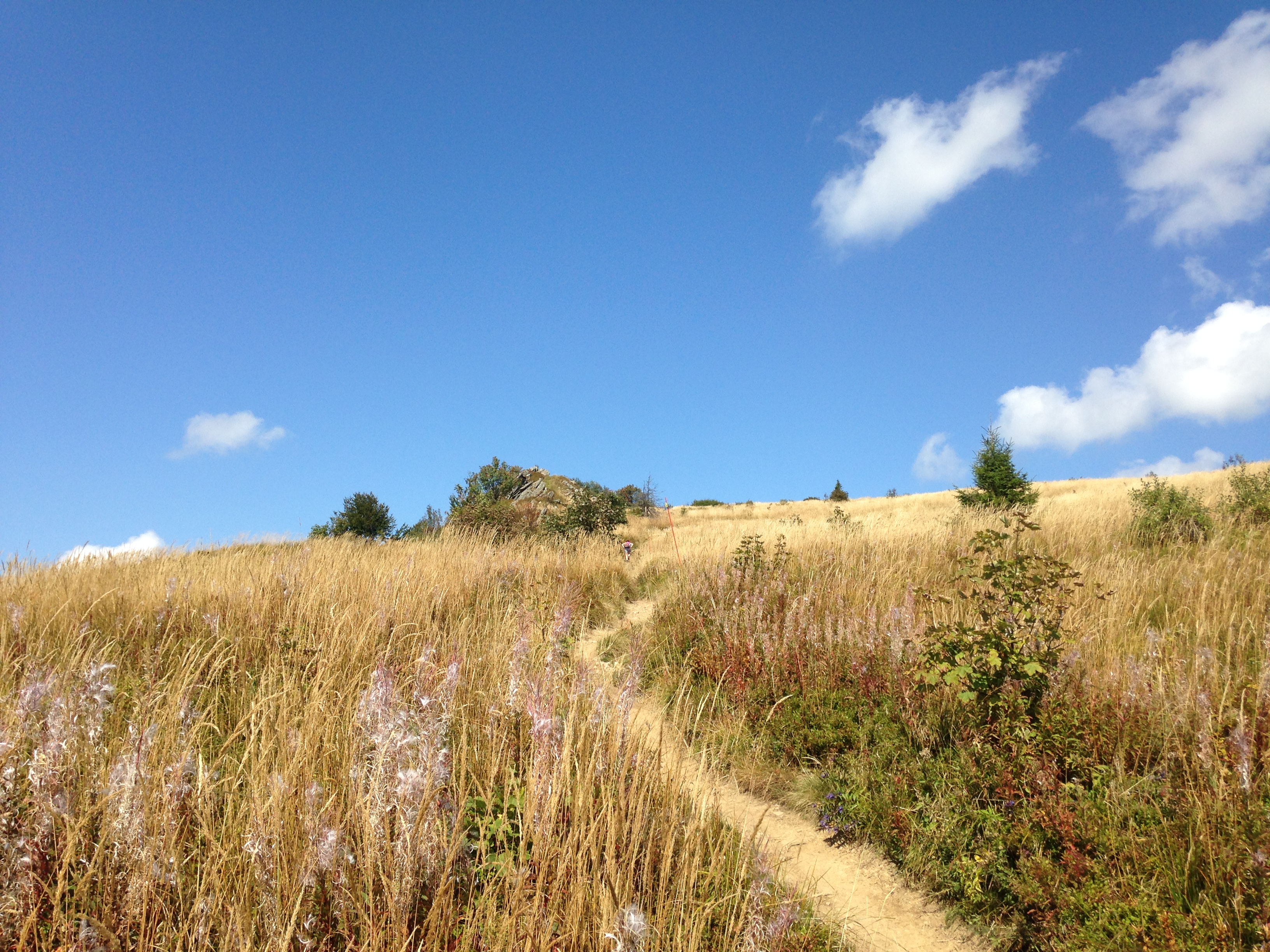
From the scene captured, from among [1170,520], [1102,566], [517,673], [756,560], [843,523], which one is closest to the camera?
[517,673]

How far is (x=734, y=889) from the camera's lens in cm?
287

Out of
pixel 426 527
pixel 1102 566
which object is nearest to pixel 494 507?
pixel 426 527

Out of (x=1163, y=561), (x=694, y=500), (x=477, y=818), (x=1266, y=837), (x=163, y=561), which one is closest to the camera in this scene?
(x=477, y=818)

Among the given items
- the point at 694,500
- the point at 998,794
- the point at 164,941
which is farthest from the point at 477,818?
the point at 694,500

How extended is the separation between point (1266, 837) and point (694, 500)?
5888 cm

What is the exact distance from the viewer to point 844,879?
12.7 feet

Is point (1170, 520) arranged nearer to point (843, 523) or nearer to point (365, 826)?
point (843, 523)

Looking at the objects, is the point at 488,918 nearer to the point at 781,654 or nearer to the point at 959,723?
the point at 959,723

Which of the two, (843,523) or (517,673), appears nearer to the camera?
(517,673)

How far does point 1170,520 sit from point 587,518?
44.6ft

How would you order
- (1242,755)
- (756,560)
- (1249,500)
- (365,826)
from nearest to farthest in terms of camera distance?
1. (365,826)
2. (1242,755)
3. (756,560)
4. (1249,500)

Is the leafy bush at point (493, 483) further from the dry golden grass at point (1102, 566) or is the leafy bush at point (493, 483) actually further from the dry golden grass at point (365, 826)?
the dry golden grass at point (365, 826)

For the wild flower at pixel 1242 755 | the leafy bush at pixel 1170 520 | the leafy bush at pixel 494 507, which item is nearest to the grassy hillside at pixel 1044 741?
the wild flower at pixel 1242 755

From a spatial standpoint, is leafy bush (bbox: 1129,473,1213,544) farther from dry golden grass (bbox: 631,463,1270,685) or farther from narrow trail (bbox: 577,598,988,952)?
narrow trail (bbox: 577,598,988,952)
